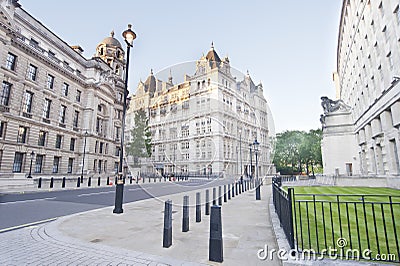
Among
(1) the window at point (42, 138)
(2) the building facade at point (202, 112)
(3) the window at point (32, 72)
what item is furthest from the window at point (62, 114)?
(2) the building facade at point (202, 112)

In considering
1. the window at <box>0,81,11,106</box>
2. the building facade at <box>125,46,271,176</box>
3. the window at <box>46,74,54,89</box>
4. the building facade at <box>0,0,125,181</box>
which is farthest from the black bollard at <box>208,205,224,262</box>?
the window at <box>46,74,54,89</box>

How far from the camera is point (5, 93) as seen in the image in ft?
87.9

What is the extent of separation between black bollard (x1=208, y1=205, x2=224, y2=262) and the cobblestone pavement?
0.50 meters

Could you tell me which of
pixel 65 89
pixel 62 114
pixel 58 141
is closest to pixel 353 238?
pixel 58 141

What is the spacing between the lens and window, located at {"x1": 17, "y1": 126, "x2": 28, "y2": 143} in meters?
28.2

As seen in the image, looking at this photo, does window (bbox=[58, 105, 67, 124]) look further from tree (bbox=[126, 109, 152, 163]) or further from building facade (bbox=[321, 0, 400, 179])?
building facade (bbox=[321, 0, 400, 179])

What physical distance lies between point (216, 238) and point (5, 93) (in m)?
33.6

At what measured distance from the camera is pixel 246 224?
7.09 meters

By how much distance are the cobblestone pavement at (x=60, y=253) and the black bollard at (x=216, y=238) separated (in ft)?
1.64

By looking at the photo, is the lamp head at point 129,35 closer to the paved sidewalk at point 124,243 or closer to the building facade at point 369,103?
the paved sidewalk at point 124,243

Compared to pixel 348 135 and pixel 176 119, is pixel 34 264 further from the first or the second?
pixel 348 135

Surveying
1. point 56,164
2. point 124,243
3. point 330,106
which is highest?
point 330,106

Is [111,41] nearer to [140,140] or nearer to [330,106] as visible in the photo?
[330,106]

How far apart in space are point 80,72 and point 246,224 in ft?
146
